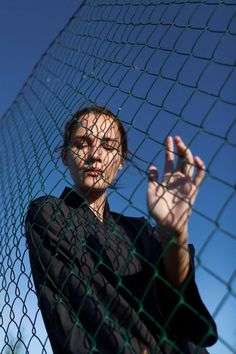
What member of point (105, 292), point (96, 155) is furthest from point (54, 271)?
point (96, 155)

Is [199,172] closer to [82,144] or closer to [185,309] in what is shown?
[185,309]

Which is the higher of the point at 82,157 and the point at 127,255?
the point at 82,157

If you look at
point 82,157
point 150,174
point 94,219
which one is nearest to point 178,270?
point 150,174

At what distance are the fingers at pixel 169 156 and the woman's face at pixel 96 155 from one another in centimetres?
28

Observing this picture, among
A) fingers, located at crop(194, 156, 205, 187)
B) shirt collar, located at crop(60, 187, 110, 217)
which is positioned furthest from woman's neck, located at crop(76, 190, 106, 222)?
fingers, located at crop(194, 156, 205, 187)

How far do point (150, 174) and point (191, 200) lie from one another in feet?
0.52

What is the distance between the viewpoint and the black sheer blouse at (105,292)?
4.59ft

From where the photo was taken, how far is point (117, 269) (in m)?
1.53

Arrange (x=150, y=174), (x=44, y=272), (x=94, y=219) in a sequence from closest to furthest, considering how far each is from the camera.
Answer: (x=150, y=174)
(x=44, y=272)
(x=94, y=219)

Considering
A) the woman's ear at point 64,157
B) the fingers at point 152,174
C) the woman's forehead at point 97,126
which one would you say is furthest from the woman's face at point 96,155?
the fingers at point 152,174

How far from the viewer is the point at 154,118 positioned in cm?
163

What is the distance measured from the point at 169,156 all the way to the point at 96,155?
0.35 meters

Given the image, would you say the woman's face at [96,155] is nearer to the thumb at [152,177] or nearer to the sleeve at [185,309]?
the thumb at [152,177]

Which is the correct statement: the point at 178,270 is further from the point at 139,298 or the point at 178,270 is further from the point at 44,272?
the point at 44,272
